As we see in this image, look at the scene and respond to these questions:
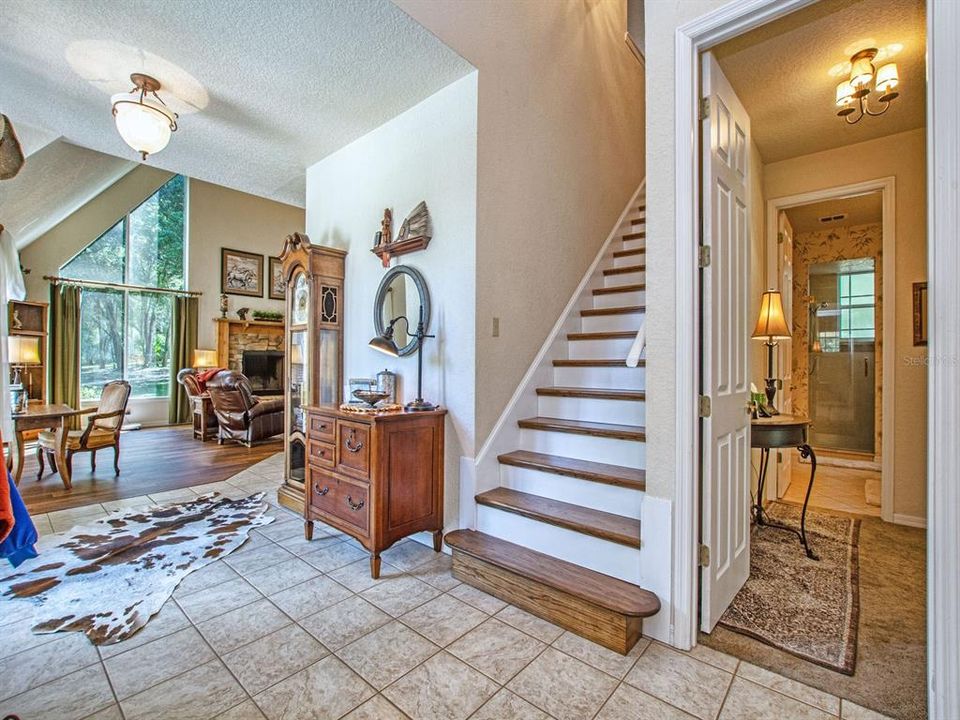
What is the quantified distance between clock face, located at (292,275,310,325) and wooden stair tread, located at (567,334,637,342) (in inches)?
78.3

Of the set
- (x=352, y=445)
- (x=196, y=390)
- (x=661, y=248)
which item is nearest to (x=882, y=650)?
(x=661, y=248)

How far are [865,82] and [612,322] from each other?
189cm

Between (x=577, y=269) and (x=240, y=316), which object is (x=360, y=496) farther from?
(x=240, y=316)

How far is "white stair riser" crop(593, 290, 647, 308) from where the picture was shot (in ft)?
11.4

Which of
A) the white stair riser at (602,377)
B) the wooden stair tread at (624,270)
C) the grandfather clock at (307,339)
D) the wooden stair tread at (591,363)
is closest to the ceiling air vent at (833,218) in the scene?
the wooden stair tread at (624,270)

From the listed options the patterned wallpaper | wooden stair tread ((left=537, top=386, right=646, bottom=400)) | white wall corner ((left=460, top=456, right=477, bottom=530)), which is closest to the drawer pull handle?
white wall corner ((left=460, top=456, right=477, bottom=530))

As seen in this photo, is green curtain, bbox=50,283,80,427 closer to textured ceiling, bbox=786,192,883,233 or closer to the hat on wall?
the hat on wall

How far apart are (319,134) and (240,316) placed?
21.6 feet

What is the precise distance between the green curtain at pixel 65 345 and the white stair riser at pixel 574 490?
7.72 metres

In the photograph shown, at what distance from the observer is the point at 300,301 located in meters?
3.53

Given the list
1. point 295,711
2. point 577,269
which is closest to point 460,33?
point 577,269

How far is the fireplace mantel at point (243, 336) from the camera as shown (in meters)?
8.55

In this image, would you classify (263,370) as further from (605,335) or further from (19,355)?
(605,335)

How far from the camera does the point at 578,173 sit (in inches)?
138
